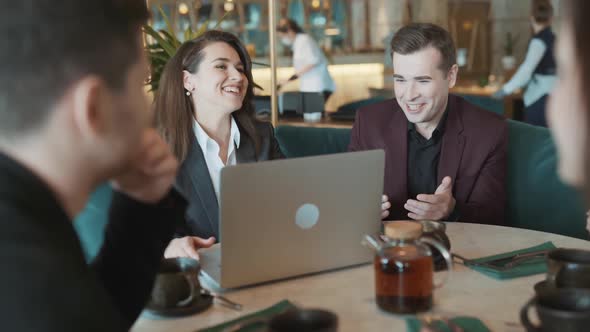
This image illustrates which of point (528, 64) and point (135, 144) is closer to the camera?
point (135, 144)

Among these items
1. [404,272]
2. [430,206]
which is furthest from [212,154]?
[404,272]

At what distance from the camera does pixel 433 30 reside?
254 cm

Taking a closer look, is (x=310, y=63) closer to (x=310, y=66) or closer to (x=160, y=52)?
(x=310, y=66)

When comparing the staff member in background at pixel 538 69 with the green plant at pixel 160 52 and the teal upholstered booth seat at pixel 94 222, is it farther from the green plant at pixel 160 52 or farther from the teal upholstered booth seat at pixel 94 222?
the teal upholstered booth seat at pixel 94 222

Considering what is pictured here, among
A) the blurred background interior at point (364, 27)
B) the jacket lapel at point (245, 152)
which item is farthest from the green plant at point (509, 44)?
the jacket lapel at point (245, 152)

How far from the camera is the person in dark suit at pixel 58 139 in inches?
34.0

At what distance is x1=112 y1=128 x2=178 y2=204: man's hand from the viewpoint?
119 centimetres

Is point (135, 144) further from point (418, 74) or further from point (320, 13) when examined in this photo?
point (320, 13)

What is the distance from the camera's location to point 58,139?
90cm

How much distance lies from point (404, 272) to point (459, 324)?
0.13m

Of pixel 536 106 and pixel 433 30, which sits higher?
pixel 433 30

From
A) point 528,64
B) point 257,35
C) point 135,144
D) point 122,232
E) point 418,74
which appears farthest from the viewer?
point 257,35

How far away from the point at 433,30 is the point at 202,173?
37.9 inches

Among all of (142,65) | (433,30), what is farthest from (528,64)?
(142,65)
